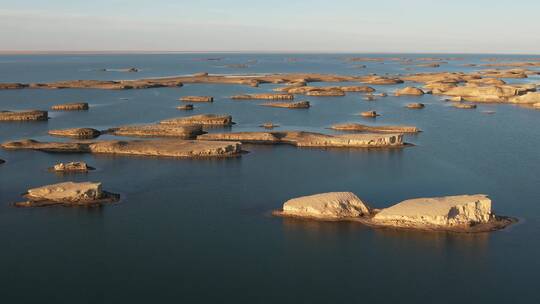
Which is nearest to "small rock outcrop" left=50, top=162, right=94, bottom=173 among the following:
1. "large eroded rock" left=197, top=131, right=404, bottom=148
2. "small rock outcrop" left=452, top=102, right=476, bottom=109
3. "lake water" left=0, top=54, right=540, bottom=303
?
"lake water" left=0, top=54, right=540, bottom=303

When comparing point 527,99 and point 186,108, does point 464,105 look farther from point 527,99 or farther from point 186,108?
point 186,108

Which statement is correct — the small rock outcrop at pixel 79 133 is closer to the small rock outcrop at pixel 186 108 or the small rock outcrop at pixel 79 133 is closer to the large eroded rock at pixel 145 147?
the large eroded rock at pixel 145 147

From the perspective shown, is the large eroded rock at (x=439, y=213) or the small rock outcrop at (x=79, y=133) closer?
the large eroded rock at (x=439, y=213)

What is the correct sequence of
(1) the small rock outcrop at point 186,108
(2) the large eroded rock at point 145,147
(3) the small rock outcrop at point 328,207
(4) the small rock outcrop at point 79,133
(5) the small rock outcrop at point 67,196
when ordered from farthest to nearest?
1. (1) the small rock outcrop at point 186,108
2. (4) the small rock outcrop at point 79,133
3. (2) the large eroded rock at point 145,147
4. (5) the small rock outcrop at point 67,196
5. (3) the small rock outcrop at point 328,207

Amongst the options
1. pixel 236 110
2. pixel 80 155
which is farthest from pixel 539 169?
pixel 236 110

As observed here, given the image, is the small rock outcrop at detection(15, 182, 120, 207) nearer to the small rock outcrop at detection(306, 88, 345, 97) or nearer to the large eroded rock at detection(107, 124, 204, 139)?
the large eroded rock at detection(107, 124, 204, 139)

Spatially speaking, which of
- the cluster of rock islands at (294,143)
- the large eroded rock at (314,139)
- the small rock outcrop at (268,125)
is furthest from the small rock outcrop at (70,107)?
the large eroded rock at (314,139)
